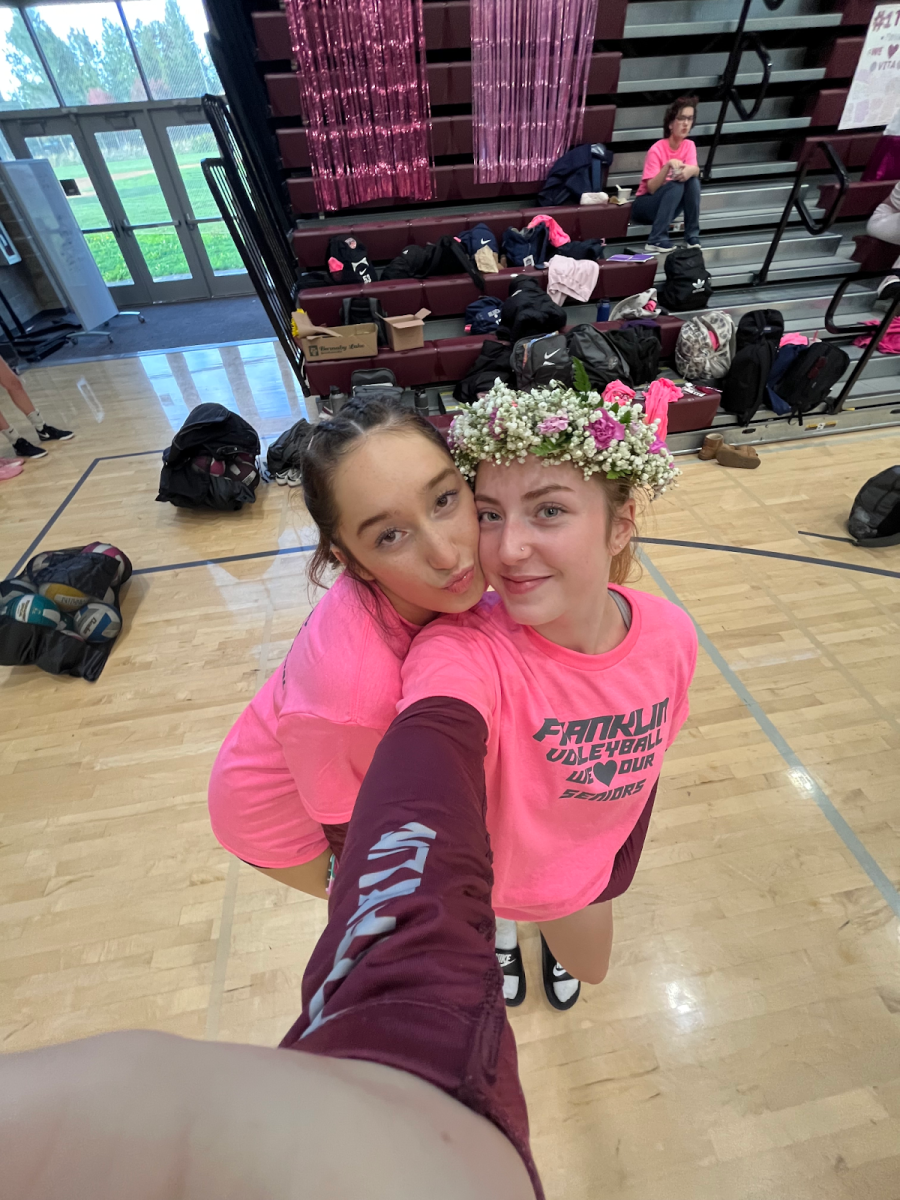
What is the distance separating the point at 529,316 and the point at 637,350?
34.0 inches

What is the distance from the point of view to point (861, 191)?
519 cm

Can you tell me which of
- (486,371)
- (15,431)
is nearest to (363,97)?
(486,371)

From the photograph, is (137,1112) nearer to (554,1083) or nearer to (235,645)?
(554,1083)

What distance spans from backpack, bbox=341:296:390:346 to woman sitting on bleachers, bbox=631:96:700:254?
8.55ft

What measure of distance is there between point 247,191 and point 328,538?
477cm

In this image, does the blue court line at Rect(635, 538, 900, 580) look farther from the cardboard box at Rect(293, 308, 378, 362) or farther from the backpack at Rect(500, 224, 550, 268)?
the backpack at Rect(500, 224, 550, 268)

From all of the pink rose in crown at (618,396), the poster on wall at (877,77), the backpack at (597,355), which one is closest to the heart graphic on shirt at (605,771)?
the pink rose in crown at (618,396)

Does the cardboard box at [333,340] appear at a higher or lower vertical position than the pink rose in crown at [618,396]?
lower

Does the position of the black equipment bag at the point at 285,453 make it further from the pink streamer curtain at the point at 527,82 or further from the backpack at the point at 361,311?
the pink streamer curtain at the point at 527,82

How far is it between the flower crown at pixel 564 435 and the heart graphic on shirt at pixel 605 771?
494 millimetres

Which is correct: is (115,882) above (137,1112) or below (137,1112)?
below

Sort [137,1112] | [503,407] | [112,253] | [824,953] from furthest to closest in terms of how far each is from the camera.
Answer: [112,253] → [824,953] → [503,407] → [137,1112]

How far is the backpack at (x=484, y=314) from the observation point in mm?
4512

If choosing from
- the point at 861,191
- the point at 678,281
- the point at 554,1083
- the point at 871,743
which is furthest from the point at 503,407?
the point at 861,191
